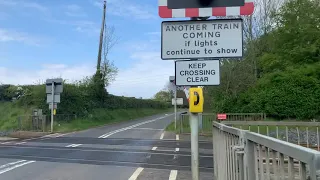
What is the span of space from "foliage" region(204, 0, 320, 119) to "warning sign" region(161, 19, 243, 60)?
2276 centimetres

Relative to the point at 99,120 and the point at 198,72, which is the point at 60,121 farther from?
the point at 198,72

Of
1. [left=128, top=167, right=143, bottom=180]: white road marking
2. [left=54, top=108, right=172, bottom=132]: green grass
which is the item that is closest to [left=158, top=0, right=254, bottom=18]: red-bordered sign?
[left=128, top=167, right=143, bottom=180]: white road marking

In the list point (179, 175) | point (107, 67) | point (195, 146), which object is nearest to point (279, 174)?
point (195, 146)

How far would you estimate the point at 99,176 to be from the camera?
9.59m

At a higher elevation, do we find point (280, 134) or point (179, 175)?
point (280, 134)

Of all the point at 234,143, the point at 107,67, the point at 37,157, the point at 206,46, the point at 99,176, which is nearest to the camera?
the point at 234,143

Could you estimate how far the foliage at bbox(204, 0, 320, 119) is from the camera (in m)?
27.6

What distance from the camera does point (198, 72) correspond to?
492cm

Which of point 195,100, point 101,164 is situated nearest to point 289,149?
point 195,100

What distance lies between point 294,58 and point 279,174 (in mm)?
32144

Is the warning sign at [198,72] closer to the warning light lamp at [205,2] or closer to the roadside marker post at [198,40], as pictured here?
the roadside marker post at [198,40]

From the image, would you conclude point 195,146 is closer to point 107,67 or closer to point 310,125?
point 310,125

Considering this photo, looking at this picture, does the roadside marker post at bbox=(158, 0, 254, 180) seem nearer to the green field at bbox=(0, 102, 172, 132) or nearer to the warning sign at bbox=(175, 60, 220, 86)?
the warning sign at bbox=(175, 60, 220, 86)

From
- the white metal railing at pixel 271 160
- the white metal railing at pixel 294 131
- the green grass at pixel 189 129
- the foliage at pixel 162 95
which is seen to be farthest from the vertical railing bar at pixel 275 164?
the foliage at pixel 162 95
